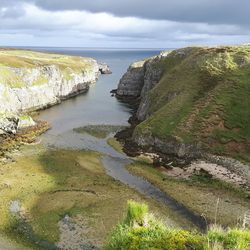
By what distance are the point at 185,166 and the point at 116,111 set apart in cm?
5834

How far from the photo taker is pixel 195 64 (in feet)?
371

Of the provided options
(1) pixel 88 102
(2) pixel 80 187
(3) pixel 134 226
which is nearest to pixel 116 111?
(1) pixel 88 102

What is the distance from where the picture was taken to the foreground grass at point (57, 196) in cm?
4681

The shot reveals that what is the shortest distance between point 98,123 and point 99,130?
8.63 meters

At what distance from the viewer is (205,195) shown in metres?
60.6

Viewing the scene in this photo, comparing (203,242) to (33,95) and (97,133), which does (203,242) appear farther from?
(33,95)

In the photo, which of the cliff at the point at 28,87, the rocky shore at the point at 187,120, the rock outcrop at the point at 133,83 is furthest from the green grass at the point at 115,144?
the rock outcrop at the point at 133,83

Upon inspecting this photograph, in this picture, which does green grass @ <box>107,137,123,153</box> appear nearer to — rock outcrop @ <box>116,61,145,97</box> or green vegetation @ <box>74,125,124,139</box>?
green vegetation @ <box>74,125,124,139</box>

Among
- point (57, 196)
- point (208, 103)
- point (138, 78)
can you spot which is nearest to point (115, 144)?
point (208, 103)

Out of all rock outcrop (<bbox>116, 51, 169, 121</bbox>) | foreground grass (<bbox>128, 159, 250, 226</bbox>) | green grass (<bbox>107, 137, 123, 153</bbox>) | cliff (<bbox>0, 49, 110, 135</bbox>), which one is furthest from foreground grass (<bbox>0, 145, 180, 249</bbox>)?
rock outcrop (<bbox>116, 51, 169, 121</bbox>)

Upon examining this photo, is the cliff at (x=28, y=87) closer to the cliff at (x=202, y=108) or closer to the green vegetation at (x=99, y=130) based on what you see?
the green vegetation at (x=99, y=130)

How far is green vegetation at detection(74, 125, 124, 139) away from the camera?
97656 millimetres

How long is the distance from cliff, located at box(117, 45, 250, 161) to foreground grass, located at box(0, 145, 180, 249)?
17.5 meters

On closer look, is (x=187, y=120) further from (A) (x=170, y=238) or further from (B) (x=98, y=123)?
(A) (x=170, y=238)
